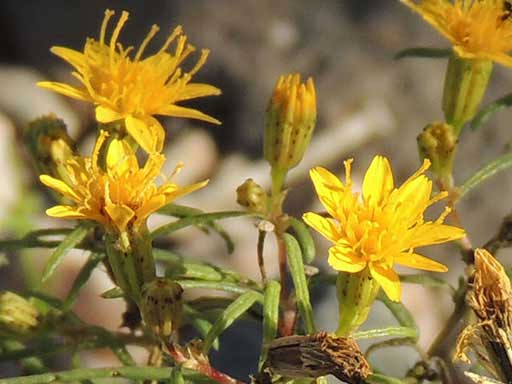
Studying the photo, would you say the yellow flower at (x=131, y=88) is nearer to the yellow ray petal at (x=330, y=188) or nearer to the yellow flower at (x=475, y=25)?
the yellow ray petal at (x=330, y=188)

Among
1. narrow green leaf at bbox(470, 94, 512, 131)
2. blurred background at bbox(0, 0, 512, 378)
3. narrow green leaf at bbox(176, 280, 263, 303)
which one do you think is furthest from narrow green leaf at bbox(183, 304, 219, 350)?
blurred background at bbox(0, 0, 512, 378)

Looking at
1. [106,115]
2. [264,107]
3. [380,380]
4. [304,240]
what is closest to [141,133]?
[106,115]

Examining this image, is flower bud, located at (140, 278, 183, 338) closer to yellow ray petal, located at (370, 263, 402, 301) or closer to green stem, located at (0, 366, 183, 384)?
green stem, located at (0, 366, 183, 384)

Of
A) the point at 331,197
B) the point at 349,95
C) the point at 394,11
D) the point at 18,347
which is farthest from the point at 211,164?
the point at 331,197

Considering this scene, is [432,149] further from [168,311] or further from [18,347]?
[18,347]

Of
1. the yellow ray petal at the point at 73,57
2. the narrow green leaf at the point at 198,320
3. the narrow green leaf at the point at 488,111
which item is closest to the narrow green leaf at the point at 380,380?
the narrow green leaf at the point at 198,320
